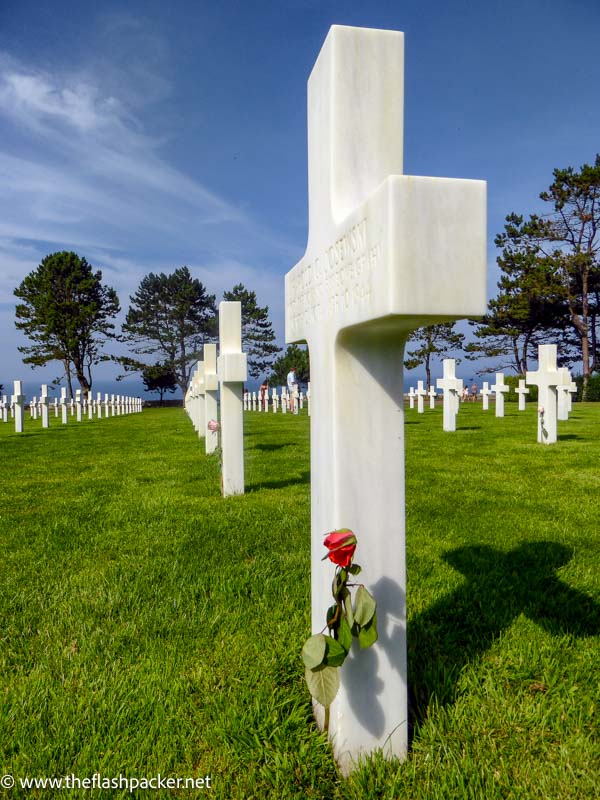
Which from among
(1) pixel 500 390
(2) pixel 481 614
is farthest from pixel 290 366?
(2) pixel 481 614

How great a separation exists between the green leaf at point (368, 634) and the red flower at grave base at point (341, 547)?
16cm

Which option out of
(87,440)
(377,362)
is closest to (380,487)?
(377,362)

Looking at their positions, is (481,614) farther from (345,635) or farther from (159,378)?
(159,378)

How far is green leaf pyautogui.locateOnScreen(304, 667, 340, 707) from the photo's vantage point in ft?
4.42

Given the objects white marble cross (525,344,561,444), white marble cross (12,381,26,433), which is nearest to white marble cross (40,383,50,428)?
white marble cross (12,381,26,433)

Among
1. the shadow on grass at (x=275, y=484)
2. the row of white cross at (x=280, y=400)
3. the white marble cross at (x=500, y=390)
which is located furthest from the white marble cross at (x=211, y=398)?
the row of white cross at (x=280, y=400)

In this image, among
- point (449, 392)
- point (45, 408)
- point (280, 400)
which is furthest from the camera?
point (280, 400)

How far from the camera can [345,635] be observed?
4.48 feet

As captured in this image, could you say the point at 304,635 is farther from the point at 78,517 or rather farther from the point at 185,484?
the point at 185,484

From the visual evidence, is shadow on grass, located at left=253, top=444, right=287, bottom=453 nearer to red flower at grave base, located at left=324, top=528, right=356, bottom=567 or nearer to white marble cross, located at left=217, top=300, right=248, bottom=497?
white marble cross, located at left=217, top=300, right=248, bottom=497

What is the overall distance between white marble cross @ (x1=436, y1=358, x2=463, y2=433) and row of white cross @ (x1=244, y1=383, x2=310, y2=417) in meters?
8.90

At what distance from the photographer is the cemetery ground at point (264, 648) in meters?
1.48

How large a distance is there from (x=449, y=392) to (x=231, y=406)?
24.7 ft

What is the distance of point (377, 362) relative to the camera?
1.47m
